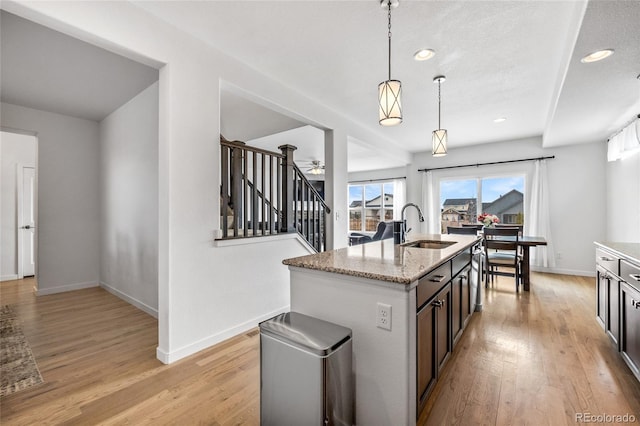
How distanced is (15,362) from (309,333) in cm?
256

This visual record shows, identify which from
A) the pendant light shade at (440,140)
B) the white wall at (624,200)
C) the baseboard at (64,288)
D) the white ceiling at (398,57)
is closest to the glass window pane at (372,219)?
the white ceiling at (398,57)

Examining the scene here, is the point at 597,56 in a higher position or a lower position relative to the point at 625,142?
higher

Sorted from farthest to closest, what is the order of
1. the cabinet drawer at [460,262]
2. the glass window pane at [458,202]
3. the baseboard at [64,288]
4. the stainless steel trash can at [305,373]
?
the glass window pane at [458,202], the baseboard at [64,288], the cabinet drawer at [460,262], the stainless steel trash can at [305,373]

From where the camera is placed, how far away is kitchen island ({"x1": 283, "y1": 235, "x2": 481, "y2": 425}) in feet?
4.49

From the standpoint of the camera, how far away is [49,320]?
3088 mm

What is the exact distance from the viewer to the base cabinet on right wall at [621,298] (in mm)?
1900

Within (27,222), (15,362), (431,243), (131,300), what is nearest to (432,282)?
(431,243)

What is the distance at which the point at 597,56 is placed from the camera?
7.35 feet

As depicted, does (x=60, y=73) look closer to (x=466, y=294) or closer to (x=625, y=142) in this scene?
(x=466, y=294)

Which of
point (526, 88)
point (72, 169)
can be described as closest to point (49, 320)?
point (72, 169)

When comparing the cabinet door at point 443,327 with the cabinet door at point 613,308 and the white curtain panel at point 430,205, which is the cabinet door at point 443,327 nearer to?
the cabinet door at point 613,308

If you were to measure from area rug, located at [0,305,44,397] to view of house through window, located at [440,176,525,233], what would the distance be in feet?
22.0

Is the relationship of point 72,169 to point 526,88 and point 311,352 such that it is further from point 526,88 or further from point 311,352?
point 526,88

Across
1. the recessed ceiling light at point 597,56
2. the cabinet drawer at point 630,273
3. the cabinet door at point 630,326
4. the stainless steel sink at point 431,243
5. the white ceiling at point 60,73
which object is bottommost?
the cabinet door at point 630,326
